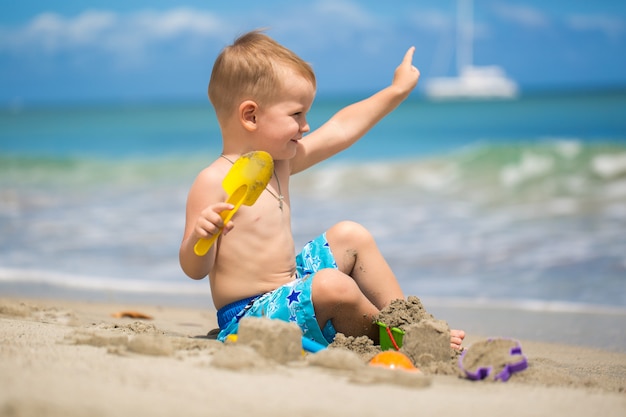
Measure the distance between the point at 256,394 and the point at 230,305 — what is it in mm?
907

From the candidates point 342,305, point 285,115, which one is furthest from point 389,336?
point 285,115

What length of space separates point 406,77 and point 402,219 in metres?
3.29

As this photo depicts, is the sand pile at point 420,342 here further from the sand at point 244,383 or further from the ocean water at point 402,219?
the ocean water at point 402,219

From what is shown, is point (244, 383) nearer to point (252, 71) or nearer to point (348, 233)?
point (348, 233)

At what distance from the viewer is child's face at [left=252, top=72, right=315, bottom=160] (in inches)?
105

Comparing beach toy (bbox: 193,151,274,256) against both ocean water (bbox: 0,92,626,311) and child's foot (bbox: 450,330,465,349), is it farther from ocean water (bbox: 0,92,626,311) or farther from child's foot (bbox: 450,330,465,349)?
ocean water (bbox: 0,92,626,311)

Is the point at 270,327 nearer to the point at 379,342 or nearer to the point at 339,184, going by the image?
the point at 379,342

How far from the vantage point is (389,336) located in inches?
101

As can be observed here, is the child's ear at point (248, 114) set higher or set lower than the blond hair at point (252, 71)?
lower

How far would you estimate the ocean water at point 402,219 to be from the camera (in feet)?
14.9

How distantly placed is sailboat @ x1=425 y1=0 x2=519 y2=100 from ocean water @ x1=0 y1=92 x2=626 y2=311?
27.3m

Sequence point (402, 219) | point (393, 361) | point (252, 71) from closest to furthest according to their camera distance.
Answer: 1. point (393, 361)
2. point (252, 71)
3. point (402, 219)

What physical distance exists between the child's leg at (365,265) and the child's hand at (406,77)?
73cm

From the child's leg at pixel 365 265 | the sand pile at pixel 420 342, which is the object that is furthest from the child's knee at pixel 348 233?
the sand pile at pixel 420 342
